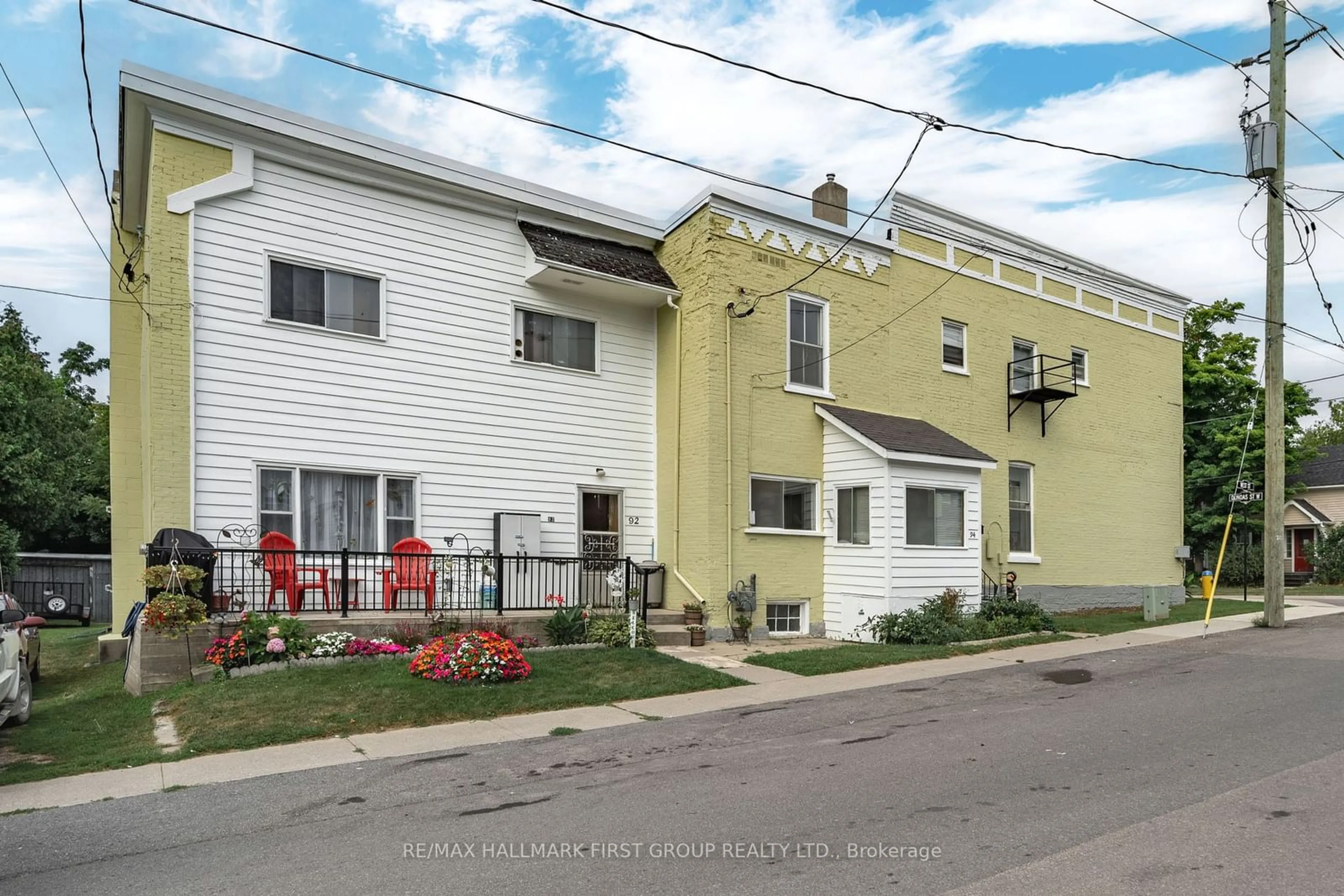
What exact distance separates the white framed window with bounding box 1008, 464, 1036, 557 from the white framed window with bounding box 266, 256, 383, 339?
1362 centimetres

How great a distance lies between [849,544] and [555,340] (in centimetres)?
639

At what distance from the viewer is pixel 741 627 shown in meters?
15.2

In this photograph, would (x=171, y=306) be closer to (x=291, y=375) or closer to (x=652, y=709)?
(x=291, y=375)

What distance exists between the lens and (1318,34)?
55.2 ft

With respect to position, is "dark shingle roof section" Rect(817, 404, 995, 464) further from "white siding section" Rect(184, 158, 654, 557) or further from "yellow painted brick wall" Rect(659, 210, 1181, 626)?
"white siding section" Rect(184, 158, 654, 557)

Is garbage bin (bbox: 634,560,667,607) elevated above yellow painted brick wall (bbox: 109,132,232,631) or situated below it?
below

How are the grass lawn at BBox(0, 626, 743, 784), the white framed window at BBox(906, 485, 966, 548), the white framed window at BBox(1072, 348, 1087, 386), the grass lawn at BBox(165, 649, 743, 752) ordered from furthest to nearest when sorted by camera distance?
the white framed window at BBox(1072, 348, 1087, 386), the white framed window at BBox(906, 485, 966, 548), the grass lawn at BBox(165, 649, 743, 752), the grass lawn at BBox(0, 626, 743, 784)

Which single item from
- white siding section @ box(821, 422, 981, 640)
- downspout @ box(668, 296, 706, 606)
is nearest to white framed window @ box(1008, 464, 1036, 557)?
white siding section @ box(821, 422, 981, 640)

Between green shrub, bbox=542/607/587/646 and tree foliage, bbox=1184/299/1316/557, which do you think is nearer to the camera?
green shrub, bbox=542/607/587/646

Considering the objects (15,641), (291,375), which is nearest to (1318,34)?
(291,375)

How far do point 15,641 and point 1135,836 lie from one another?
10411 mm

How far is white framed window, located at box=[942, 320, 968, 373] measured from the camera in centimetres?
1916

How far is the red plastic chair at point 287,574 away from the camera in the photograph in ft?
40.1

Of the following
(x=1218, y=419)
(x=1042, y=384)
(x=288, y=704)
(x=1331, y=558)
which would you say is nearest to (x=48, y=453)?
(x=288, y=704)
